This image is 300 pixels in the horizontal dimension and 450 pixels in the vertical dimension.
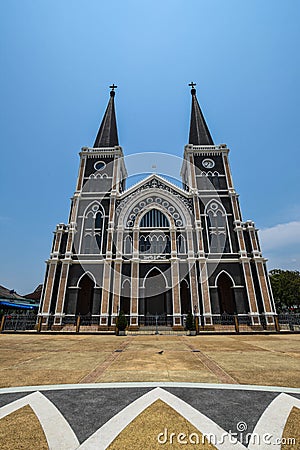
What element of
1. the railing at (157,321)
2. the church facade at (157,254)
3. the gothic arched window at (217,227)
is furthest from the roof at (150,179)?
the railing at (157,321)

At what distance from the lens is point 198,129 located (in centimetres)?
3238

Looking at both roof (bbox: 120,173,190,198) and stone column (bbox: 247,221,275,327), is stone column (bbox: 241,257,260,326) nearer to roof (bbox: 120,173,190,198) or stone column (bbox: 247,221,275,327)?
stone column (bbox: 247,221,275,327)

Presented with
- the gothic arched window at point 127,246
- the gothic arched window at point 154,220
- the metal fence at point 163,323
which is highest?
the gothic arched window at point 154,220

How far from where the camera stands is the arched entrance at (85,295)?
77.0 feet

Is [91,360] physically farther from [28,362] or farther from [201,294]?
[201,294]

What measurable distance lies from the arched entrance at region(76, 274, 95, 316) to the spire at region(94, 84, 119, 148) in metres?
18.2

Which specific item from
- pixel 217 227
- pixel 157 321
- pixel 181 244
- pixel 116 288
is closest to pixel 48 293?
pixel 116 288

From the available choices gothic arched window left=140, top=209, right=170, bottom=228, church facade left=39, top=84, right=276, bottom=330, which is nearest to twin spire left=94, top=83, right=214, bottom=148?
church facade left=39, top=84, right=276, bottom=330

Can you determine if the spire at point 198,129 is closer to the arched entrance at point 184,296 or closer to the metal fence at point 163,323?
the arched entrance at point 184,296

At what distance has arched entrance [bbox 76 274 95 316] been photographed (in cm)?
2347

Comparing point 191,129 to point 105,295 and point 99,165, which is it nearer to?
point 99,165

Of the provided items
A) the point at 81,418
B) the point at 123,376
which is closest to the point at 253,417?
the point at 81,418

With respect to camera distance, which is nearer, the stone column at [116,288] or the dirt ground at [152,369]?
the dirt ground at [152,369]

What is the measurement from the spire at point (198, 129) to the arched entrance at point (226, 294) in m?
17.9
